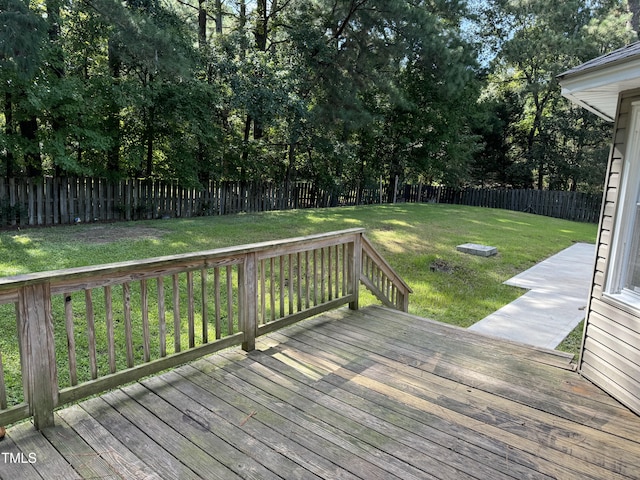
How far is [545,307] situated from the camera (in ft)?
18.1

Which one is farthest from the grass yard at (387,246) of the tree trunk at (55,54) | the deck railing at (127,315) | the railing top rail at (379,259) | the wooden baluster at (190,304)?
the tree trunk at (55,54)

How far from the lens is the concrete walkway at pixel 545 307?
4.55 meters

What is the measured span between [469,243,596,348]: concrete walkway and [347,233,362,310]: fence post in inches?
54.1

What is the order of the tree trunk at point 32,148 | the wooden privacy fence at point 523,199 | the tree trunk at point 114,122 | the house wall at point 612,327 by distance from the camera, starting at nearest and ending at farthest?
the house wall at point 612,327
the tree trunk at point 32,148
the tree trunk at point 114,122
the wooden privacy fence at point 523,199

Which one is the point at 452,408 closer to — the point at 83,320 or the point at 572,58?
the point at 83,320

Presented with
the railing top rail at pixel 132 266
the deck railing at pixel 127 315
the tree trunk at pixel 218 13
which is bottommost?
the deck railing at pixel 127 315

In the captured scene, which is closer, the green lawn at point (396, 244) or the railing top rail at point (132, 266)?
the railing top rail at point (132, 266)

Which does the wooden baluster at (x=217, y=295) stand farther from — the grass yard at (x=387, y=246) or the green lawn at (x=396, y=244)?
the green lawn at (x=396, y=244)

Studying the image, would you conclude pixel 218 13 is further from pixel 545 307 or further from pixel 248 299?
pixel 248 299

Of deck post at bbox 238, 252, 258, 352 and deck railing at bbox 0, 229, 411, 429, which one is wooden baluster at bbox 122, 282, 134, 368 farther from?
deck post at bbox 238, 252, 258, 352

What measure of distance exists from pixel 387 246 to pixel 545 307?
138 inches

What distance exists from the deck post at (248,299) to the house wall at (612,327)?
98.3 inches

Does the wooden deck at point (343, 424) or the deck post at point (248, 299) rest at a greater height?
the deck post at point (248, 299)

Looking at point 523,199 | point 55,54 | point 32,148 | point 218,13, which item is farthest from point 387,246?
point 523,199
